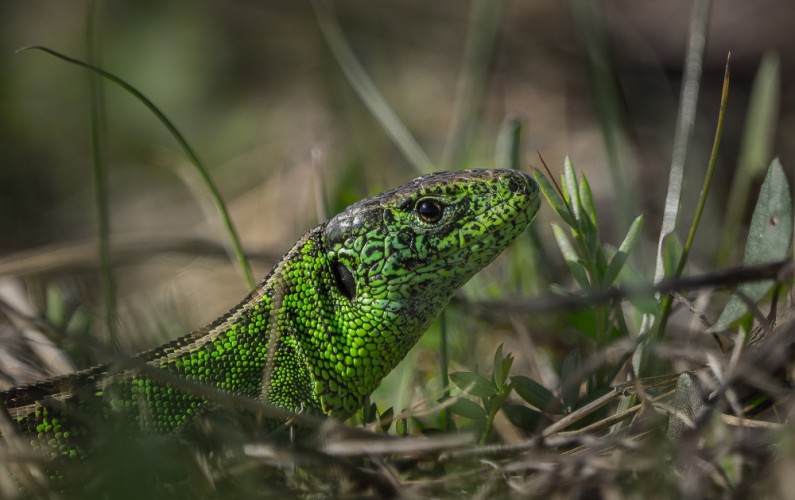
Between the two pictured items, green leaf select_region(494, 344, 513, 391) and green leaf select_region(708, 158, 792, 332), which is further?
green leaf select_region(494, 344, 513, 391)

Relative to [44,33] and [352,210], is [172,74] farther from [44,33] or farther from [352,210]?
[352,210]

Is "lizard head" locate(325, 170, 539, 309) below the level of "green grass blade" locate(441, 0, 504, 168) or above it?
below

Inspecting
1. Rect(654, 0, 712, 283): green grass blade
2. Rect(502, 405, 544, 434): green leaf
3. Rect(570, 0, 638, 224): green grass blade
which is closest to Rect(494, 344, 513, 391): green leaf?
Rect(502, 405, 544, 434): green leaf

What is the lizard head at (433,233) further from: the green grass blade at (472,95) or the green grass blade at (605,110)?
the green grass blade at (472,95)

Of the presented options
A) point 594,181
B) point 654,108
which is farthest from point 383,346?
point 654,108

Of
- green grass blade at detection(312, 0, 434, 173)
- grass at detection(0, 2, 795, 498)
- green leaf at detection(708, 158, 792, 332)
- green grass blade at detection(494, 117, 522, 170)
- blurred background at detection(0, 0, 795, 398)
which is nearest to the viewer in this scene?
grass at detection(0, 2, 795, 498)

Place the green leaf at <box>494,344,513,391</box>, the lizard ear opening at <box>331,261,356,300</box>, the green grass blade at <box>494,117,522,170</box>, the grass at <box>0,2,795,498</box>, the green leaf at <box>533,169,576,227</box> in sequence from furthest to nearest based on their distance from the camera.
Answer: the green grass blade at <box>494,117,522,170</box> → the lizard ear opening at <box>331,261,356,300</box> → the green leaf at <box>533,169,576,227</box> → the green leaf at <box>494,344,513,391</box> → the grass at <box>0,2,795,498</box>

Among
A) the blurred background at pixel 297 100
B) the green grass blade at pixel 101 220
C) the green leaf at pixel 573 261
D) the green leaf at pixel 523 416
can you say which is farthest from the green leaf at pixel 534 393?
the blurred background at pixel 297 100

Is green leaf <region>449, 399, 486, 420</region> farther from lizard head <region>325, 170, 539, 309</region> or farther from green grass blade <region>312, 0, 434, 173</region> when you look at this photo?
green grass blade <region>312, 0, 434, 173</region>

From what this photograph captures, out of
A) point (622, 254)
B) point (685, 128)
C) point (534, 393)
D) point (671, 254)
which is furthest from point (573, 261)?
point (685, 128)
